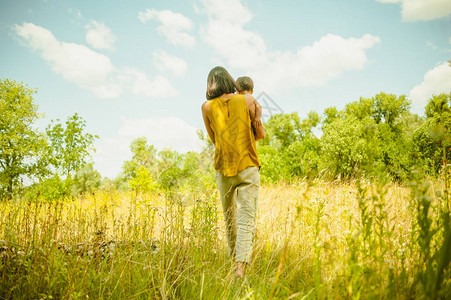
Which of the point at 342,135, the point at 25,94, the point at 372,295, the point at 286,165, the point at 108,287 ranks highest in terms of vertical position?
the point at 25,94

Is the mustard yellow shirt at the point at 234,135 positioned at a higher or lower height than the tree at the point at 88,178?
lower

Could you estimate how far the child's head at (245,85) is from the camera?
9.22 feet

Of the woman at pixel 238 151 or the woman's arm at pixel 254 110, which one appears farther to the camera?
the woman's arm at pixel 254 110

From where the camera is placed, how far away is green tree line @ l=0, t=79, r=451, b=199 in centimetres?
306

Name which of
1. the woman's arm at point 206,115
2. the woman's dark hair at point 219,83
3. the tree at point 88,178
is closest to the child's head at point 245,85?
the woman's dark hair at point 219,83

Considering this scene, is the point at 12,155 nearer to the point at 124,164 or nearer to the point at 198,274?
the point at 124,164

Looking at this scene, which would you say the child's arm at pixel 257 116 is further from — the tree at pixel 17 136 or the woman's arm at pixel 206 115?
the tree at pixel 17 136

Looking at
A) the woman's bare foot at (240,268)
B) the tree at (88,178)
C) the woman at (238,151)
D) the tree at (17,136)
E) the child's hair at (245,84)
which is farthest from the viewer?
the tree at (88,178)

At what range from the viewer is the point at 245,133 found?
101 inches

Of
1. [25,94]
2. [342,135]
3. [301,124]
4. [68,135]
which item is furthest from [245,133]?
[301,124]

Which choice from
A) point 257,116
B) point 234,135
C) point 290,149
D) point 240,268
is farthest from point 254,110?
point 290,149

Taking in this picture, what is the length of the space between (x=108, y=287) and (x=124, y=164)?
109 feet

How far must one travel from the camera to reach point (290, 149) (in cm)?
1493

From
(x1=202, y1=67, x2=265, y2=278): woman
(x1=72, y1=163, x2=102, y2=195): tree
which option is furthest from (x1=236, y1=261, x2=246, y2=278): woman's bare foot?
(x1=72, y1=163, x2=102, y2=195): tree
